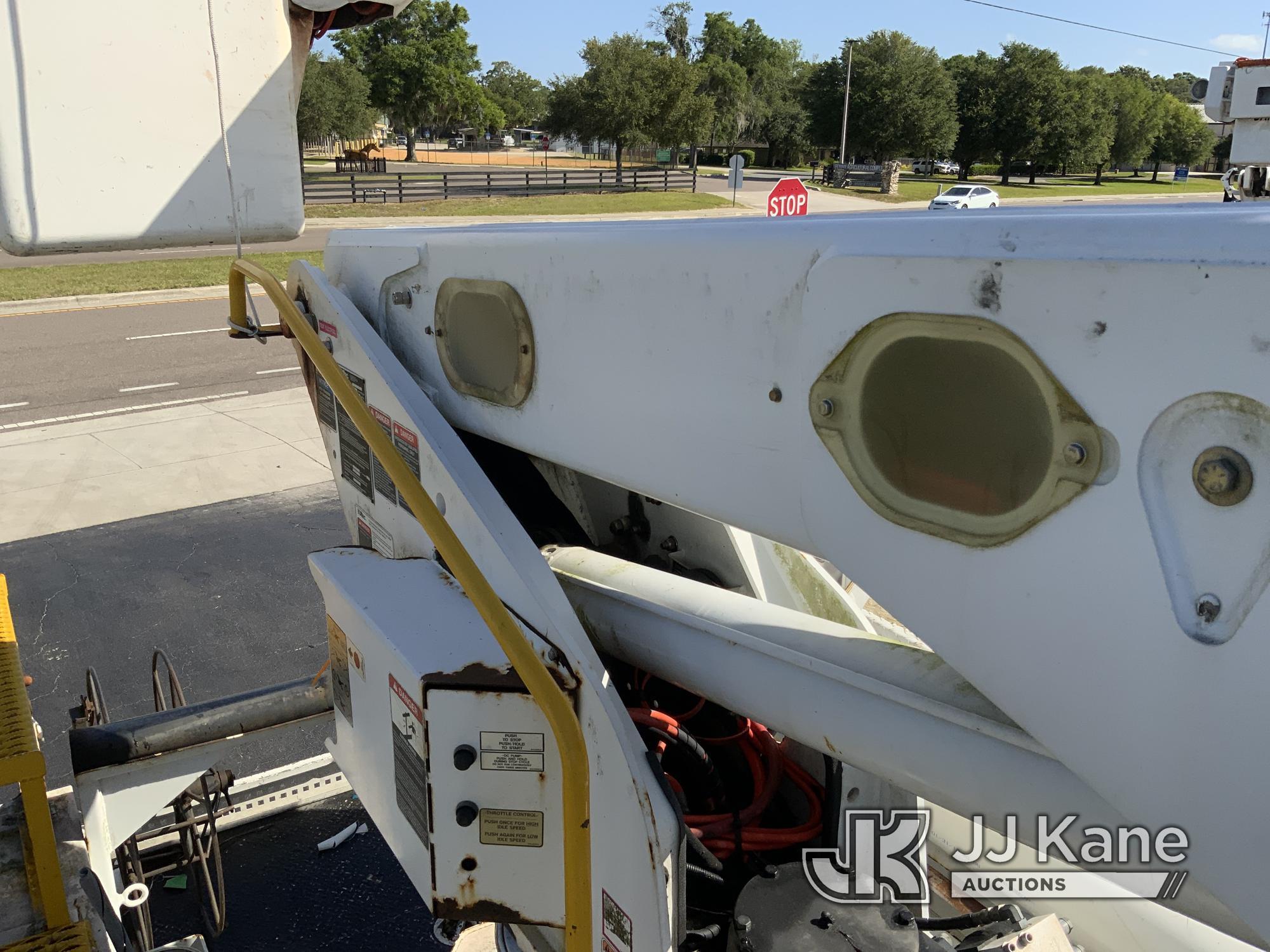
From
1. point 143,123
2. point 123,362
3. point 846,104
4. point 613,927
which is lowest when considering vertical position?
point 123,362

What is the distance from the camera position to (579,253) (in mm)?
1882

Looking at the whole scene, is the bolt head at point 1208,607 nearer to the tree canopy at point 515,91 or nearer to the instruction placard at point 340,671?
the instruction placard at point 340,671

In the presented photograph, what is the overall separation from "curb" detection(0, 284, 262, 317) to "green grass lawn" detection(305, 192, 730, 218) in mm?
7866

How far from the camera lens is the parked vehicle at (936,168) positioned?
5497cm

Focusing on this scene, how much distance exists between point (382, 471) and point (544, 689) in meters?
1.02

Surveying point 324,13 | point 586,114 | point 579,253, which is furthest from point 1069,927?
point 586,114

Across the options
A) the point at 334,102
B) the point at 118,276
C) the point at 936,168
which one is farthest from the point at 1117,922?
the point at 936,168

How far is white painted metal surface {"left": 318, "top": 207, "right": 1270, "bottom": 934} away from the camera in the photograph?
1028 mm

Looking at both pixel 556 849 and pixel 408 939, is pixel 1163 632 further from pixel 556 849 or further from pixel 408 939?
pixel 408 939

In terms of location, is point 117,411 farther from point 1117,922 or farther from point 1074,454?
point 1074,454

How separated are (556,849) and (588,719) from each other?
32 cm

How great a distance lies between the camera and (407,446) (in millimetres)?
2451

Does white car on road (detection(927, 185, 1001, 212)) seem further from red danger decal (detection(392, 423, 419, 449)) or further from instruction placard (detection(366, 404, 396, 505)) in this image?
red danger decal (detection(392, 423, 419, 449))

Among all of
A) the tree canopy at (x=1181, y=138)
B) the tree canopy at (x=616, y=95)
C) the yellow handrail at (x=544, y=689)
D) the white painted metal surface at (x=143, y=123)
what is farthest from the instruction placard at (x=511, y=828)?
the tree canopy at (x=1181, y=138)
